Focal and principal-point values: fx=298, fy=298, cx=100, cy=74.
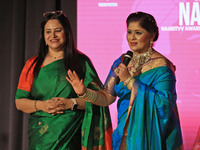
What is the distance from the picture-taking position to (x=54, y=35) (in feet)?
7.25

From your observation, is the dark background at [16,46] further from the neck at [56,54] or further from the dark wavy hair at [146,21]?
the dark wavy hair at [146,21]

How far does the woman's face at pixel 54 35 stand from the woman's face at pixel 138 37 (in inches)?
22.5

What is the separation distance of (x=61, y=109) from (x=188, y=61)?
1346mm

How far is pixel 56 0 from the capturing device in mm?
3020

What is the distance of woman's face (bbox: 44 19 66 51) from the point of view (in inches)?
87.2

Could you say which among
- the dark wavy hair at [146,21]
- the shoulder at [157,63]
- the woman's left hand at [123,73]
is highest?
the dark wavy hair at [146,21]

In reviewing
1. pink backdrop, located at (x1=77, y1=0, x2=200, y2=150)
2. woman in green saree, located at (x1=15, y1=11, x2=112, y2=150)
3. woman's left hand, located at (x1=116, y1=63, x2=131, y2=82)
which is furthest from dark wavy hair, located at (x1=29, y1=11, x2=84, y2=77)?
pink backdrop, located at (x1=77, y1=0, x2=200, y2=150)

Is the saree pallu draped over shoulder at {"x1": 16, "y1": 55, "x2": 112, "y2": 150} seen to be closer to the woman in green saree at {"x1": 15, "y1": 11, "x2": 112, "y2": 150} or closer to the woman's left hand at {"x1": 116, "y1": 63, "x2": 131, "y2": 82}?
the woman in green saree at {"x1": 15, "y1": 11, "x2": 112, "y2": 150}

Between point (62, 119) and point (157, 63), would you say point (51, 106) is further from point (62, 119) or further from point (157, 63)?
point (157, 63)

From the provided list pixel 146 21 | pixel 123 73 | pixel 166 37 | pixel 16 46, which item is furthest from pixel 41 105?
pixel 166 37

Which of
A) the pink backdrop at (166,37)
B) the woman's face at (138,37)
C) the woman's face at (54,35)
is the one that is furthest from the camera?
the pink backdrop at (166,37)

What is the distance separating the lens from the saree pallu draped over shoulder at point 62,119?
2.14 meters

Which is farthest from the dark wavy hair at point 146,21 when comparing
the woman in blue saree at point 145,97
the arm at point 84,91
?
the arm at point 84,91

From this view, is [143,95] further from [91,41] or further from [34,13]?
[34,13]
